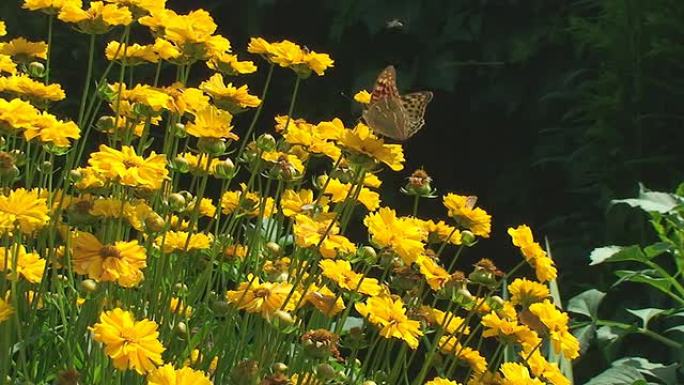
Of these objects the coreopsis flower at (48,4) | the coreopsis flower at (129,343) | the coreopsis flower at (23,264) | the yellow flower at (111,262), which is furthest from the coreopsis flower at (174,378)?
the coreopsis flower at (48,4)

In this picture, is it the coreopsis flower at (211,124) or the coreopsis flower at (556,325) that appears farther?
the coreopsis flower at (556,325)

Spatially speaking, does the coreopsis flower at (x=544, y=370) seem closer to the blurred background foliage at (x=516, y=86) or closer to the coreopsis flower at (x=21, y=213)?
the coreopsis flower at (x=21, y=213)

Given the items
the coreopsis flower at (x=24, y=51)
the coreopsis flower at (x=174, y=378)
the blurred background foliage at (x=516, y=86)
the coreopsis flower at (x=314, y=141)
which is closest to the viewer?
the coreopsis flower at (x=174, y=378)

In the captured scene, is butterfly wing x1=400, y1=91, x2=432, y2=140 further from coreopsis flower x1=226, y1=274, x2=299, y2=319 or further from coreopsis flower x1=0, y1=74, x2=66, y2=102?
coreopsis flower x1=0, y1=74, x2=66, y2=102

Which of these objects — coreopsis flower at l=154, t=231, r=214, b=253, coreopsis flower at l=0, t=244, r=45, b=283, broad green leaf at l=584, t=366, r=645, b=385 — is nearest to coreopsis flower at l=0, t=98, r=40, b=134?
coreopsis flower at l=0, t=244, r=45, b=283

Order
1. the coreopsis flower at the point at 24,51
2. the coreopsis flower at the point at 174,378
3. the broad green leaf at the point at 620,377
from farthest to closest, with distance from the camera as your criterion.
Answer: the broad green leaf at the point at 620,377
the coreopsis flower at the point at 24,51
the coreopsis flower at the point at 174,378

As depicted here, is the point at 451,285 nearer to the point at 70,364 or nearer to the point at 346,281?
the point at 346,281

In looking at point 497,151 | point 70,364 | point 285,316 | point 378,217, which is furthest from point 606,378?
point 497,151
